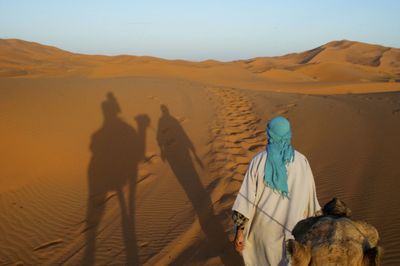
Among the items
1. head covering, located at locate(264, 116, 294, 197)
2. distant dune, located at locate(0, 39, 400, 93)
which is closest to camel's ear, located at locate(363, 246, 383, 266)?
head covering, located at locate(264, 116, 294, 197)

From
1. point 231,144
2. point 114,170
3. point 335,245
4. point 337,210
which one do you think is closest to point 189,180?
point 114,170

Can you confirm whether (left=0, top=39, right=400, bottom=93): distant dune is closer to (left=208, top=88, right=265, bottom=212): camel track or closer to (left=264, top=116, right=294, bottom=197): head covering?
(left=208, top=88, right=265, bottom=212): camel track

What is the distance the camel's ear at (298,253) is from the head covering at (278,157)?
145 cm

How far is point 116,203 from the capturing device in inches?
305

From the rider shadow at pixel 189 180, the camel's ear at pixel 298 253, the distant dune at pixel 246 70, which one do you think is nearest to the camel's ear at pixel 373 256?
the camel's ear at pixel 298 253

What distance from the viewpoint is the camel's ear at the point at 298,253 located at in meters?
1.74

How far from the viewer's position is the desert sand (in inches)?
238

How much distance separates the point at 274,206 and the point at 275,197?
0.25 feet

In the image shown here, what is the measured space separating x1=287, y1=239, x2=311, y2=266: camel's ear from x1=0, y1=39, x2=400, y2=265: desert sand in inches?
140

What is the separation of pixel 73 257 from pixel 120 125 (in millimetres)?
7397

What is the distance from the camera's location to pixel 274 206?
3332 mm

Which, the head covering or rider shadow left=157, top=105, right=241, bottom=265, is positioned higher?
the head covering

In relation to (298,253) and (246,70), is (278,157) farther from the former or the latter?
(246,70)

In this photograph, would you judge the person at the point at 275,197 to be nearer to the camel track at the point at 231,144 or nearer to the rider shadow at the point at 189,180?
the rider shadow at the point at 189,180
